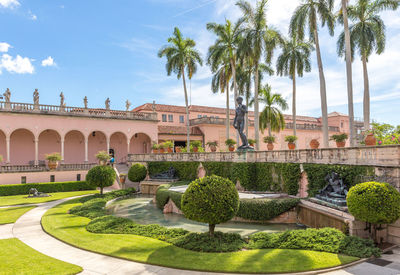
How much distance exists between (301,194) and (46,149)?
29047mm

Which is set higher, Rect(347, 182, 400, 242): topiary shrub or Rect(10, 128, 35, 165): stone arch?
Rect(10, 128, 35, 165): stone arch

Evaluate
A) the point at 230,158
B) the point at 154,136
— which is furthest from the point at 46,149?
the point at 230,158

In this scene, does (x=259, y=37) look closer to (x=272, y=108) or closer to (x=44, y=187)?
(x=272, y=108)

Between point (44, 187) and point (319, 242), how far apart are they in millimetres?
24721

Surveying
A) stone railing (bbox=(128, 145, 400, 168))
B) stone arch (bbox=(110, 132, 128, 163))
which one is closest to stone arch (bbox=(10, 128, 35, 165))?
stone arch (bbox=(110, 132, 128, 163))

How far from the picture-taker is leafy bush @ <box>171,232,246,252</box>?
884 centimetres

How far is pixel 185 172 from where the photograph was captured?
26844 millimetres

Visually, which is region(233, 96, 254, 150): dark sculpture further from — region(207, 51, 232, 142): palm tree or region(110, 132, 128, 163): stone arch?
region(110, 132, 128, 163): stone arch


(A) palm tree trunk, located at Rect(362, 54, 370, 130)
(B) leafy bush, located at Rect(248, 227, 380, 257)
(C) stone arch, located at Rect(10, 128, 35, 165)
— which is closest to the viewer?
(B) leafy bush, located at Rect(248, 227, 380, 257)

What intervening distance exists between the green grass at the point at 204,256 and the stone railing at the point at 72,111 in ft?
75.8

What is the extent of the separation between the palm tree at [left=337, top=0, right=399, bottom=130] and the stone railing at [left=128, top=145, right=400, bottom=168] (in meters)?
8.63

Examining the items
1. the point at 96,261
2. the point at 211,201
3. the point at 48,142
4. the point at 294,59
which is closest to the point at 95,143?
the point at 48,142

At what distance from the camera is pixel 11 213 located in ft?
51.9

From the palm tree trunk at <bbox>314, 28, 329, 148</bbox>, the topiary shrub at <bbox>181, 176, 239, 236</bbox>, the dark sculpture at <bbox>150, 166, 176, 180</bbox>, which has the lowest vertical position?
the dark sculpture at <bbox>150, 166, 176, 180</bbox>
